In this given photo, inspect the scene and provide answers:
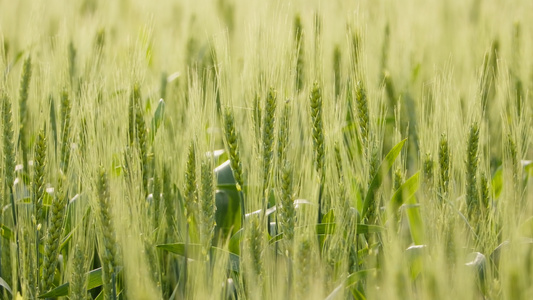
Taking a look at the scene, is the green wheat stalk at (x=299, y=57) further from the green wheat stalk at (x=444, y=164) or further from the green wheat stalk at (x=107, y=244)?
the green wheat stalk at (x=107, y=244)

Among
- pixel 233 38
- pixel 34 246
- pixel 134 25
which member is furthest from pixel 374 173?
pixel 134 25

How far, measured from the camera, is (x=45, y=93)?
1.38 metres

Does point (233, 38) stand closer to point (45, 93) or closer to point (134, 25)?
point (134, 25)

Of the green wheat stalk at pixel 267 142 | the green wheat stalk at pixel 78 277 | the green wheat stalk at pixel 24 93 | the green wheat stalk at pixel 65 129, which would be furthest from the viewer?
the green wheat stalk at pixel 24 93

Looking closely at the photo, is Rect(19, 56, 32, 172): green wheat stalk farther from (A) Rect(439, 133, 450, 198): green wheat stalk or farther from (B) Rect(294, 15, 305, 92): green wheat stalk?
(A) Rect(439, 133, 450, 198): green wheat stalk

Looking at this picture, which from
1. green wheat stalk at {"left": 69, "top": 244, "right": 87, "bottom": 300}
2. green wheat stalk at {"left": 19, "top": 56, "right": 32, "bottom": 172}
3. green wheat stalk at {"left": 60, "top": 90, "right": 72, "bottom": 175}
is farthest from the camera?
green wheat stalk at {"left": 19, "top": 56, "right": 32, "bottom": 172}

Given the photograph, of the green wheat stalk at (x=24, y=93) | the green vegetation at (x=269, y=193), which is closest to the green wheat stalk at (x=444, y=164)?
the green vegetation at (x=269, y=193)

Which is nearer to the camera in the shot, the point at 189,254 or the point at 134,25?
the point at 189,254

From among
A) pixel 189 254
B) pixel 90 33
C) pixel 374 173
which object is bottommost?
pixel 189 254

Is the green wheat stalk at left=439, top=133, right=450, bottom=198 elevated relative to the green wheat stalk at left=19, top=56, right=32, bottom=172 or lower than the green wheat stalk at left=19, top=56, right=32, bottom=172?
lower

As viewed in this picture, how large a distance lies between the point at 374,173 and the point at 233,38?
1.41m

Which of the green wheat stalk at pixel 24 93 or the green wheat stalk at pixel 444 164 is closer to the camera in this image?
the green wheat stalk at pixel 444 164

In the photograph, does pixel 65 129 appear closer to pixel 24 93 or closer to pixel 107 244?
pixel 24 93

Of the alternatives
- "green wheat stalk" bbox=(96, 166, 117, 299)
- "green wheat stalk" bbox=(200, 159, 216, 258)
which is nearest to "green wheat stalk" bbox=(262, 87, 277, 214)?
"green wheat stalk" bbox=(200, 159, 216, 258)
